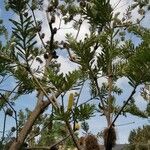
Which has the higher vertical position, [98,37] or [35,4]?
[35,4]

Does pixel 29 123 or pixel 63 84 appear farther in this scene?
pixel 29 123

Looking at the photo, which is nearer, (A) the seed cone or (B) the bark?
(A) the seed cone

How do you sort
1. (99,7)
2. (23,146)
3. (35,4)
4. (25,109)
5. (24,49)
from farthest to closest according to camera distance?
1. (25,109)
2. (35,4)
3. (23,146)
4. (99,7)
5. (24,49)

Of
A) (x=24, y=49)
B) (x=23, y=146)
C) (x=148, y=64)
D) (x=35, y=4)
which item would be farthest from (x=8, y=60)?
(x=35, y=4)

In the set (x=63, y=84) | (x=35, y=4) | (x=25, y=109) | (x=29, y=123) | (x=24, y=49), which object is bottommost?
(x=63, y=84)

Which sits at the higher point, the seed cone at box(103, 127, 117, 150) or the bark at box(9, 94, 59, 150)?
the bark at box(9, 94, 59, 150)

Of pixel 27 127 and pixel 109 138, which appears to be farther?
pixel 27 127

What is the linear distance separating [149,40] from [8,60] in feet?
2.55

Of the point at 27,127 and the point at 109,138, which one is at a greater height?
the point at 27,127

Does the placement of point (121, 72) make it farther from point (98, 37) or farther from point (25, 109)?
point (25, 109)

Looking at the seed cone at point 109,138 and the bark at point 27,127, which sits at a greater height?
the bark at point 27,127

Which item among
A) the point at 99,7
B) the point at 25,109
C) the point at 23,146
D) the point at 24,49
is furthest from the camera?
the point at 25,109

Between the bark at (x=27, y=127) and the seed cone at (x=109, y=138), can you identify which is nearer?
the seed cone at (x=109, y=138)

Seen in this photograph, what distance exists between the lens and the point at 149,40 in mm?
2580
